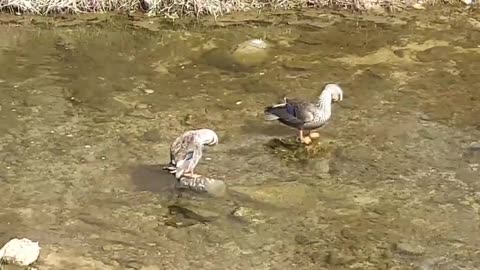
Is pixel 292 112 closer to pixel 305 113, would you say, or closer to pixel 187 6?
pixel 305 113

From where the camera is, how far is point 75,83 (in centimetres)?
864

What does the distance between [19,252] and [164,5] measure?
6.06 metres

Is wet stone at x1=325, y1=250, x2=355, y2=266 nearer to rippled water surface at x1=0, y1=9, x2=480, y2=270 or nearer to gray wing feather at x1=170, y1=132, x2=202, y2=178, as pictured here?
rippled water surface at x1=0, y1=9, x2=480, y2=270

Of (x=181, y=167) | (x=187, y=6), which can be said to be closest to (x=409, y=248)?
(x=181, y=167)

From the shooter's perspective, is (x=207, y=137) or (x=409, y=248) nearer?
(x=409, y=248)

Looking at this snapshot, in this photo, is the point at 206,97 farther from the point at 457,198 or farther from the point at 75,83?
the point at 457,198

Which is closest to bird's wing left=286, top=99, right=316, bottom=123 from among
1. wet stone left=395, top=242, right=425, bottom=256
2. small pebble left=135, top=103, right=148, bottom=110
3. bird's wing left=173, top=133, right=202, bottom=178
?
bird's wing left=173, top=133, right=202, bottom=178

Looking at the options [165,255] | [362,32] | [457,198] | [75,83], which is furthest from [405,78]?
[165,255]

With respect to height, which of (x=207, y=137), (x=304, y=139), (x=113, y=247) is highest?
(x=207, y=137)

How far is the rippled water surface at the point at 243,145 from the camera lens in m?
5.79

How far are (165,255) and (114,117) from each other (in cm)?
241

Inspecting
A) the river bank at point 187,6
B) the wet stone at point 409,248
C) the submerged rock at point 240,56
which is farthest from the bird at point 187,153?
the river bank at point 187,6

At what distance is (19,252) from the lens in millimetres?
5312

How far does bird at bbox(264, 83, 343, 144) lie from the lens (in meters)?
7.18
